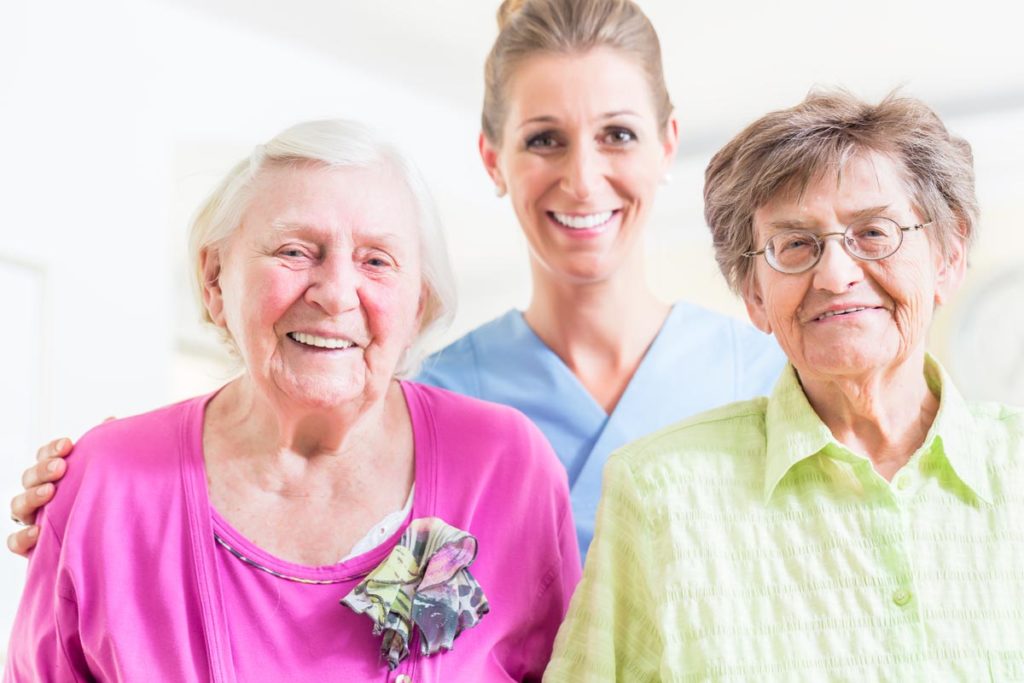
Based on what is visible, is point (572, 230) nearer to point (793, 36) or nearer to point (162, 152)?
point (162, 152)

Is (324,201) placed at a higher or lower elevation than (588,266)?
higher

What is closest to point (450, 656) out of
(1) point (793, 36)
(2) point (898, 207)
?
(2) point (898, 207)

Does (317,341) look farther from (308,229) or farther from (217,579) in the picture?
(217,579)

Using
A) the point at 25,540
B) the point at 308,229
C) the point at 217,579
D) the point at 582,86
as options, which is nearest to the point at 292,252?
the point at 308,229

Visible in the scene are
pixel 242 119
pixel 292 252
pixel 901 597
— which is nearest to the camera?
pixel 901 597

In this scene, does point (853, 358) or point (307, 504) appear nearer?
point (853, 358)

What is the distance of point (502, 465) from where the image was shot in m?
1.79

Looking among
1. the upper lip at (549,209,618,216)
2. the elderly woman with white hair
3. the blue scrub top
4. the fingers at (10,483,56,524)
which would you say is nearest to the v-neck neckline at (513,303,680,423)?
the blue scrub top

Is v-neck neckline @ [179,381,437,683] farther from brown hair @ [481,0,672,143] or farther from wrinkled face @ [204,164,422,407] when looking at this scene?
brown hair @ [481,0,672,143]

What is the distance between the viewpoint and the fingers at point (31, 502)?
171 cm

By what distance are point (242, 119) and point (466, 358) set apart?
7.57 feet

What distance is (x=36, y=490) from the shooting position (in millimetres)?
1713

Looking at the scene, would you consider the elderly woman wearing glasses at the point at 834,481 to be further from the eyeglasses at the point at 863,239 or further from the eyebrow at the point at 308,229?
the eyebrow at the point at 308,229

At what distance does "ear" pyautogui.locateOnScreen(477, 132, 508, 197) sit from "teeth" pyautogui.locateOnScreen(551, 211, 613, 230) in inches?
7.0
